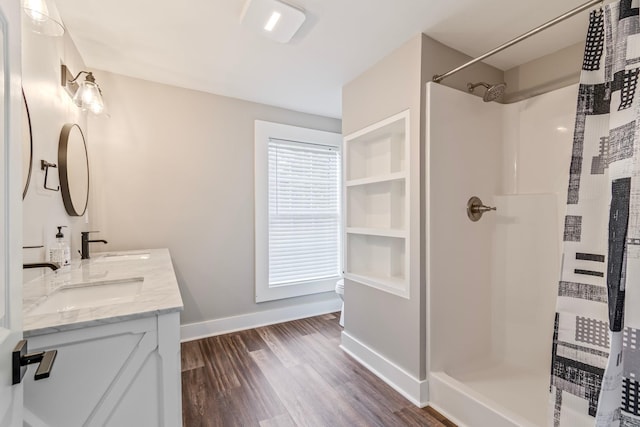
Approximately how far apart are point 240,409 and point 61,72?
90.1 inches

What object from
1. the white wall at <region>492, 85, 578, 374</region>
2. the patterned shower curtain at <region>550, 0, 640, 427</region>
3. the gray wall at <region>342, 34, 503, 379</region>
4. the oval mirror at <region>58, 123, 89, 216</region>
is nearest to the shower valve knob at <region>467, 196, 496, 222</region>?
the white wall at <region>492, 85, 578, 374</region>

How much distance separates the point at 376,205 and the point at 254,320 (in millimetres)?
1670

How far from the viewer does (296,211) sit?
2988 mm

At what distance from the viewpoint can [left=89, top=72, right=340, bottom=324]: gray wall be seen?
2.23 m

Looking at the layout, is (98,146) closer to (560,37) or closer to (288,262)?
(288,262)

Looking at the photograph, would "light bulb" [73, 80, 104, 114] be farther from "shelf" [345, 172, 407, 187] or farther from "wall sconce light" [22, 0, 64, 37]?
"shelf" [345, 172, 407, 187]

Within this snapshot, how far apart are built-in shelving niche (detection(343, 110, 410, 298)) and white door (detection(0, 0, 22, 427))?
1.74 meters

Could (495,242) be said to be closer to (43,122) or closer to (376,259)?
(376,259)

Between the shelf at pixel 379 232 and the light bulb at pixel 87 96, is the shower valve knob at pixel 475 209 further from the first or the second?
the light bulb at pixel 87 96

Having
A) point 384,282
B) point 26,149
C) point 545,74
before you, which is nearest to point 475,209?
point 384,282

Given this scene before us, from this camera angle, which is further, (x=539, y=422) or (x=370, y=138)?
(x=370, y=138)

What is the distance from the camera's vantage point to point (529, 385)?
5.64 feet

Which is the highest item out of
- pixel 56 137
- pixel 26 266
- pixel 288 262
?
pixel 56 137

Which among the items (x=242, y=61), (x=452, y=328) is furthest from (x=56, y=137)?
(x=452, y=328)
